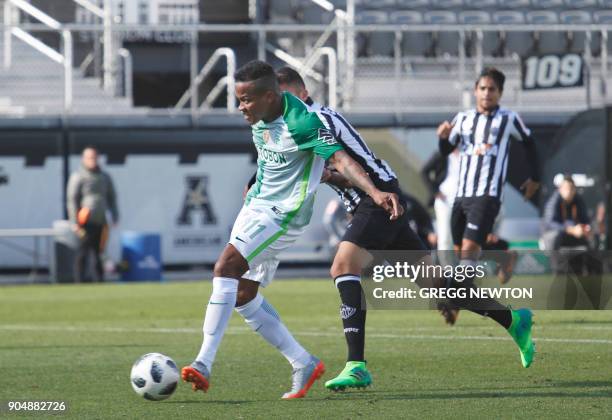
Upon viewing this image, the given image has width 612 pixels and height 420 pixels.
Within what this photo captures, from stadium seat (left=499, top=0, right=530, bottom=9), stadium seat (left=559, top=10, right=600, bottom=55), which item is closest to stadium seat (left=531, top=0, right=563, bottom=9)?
stadium seat (left=499, top=0, right=530, bottom=9)

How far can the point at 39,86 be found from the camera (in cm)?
2286

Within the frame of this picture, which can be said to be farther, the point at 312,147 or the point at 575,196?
the point at 575,196

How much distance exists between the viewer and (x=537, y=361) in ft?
27.6

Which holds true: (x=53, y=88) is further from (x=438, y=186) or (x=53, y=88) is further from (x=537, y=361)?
(x=537, y=361)

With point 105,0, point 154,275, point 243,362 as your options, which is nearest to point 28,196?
point 154,275

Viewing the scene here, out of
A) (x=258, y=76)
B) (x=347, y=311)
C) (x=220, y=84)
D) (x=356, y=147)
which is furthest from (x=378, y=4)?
(x=258, y=76)

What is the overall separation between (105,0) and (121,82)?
147cm

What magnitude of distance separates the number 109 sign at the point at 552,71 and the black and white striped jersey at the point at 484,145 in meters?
10.5

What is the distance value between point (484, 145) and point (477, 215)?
0.62m

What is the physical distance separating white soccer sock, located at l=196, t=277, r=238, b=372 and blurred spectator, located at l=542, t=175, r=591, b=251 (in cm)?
1187

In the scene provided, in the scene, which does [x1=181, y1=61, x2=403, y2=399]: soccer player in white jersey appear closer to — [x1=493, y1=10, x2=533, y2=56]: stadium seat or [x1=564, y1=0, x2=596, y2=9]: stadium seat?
[x1=493, y1=10, x2=533, y2=56]: stadium seat

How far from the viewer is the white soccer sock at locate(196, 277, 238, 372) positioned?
6828 millimetres

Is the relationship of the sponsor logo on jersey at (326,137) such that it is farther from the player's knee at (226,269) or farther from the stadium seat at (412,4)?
the stadium seat at (412,4)

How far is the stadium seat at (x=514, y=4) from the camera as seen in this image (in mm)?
26562
